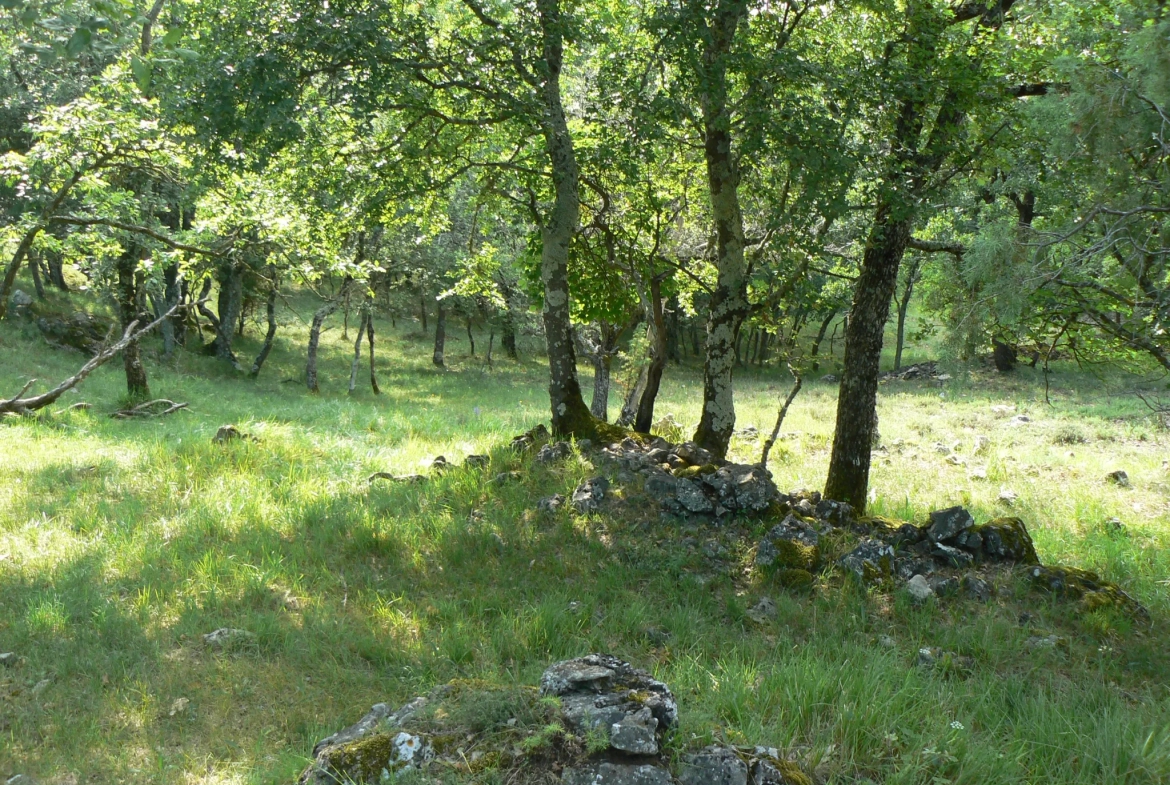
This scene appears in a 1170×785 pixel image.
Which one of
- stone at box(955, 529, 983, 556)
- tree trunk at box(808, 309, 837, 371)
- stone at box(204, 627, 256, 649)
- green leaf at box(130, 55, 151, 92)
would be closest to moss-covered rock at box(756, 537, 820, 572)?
stone at box(955, 529, 983, 556)

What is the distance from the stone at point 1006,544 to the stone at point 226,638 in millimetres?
6596

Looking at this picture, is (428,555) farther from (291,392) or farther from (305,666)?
(291,392)

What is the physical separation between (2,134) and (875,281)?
1143 inches

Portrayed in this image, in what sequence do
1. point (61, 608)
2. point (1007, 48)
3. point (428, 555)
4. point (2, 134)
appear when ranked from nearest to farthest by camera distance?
point (61, 608) < point (428, 555) < point (1007, 48) < point (2, 134)

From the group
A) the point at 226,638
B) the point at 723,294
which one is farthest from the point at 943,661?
the point at 723,294

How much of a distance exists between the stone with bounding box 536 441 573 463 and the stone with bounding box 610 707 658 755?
6025 millimetres

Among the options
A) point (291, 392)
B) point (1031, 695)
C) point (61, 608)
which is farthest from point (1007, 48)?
point (291, 392)

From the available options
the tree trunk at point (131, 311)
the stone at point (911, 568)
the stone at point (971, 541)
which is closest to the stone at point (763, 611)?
the stone at point (911, 568)

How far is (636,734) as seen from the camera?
10.2 feet

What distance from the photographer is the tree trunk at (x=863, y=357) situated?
27.0 ft

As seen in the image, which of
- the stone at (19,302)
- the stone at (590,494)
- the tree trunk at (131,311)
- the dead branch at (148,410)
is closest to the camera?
the stone at (590,494)

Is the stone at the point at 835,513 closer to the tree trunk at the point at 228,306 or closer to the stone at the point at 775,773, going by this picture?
the stone at the point at 775,773

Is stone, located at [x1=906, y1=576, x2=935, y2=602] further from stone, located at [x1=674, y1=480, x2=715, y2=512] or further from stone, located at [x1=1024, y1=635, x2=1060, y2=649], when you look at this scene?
stone, located at [x1=674, y1=480, x2=715, y2=512]

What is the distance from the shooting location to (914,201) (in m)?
7.31
